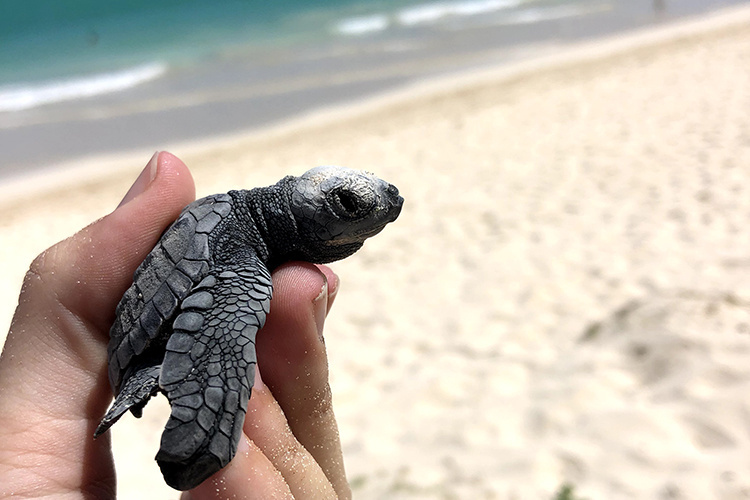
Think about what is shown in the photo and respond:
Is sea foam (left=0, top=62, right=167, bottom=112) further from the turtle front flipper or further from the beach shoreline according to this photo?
the turtle front flipper

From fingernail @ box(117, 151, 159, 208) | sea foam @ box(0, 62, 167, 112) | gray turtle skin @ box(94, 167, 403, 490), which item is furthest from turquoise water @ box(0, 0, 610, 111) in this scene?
gray turtle skin @ box(94, 167, 403, 490)

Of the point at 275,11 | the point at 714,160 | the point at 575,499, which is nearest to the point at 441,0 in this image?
the point at 275,11

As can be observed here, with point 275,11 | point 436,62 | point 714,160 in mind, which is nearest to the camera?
point 714,160

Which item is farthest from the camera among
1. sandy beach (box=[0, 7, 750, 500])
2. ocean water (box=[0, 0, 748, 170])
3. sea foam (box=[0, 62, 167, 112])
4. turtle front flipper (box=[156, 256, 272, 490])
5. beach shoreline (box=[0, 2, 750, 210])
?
sea foam (box=[0, 62, 167, 112])

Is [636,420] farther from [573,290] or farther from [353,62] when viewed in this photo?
[353,62]

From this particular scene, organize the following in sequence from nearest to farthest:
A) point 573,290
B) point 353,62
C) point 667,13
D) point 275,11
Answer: point 573,290 < point 353,62 < point 667,13 < point 275,11

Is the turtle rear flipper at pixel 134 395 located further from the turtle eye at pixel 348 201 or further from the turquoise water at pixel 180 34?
the turquoise water at pixel 180 34
